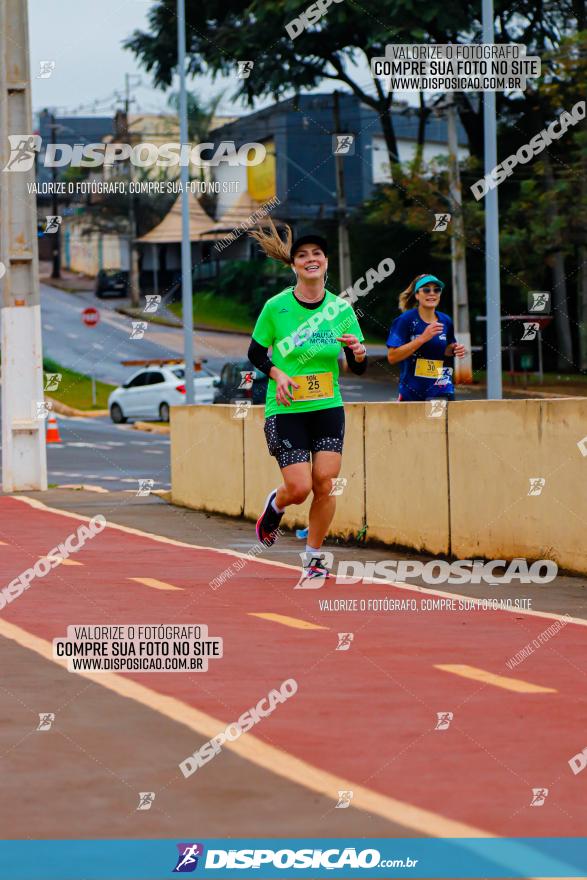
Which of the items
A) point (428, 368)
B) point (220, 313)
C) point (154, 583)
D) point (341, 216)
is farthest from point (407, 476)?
point (220, 313)

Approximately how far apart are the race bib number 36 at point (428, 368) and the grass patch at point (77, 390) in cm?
3897

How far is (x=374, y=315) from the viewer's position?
200 feet

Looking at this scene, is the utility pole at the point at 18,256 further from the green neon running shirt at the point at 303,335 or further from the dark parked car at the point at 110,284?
the dark parked car at the point at 110,284

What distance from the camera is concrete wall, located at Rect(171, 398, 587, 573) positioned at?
10.7m

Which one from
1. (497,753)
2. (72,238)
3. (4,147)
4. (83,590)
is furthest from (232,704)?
(72,238)

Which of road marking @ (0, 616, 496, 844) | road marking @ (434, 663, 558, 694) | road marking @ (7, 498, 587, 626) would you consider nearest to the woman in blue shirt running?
road marking @ (7, 498, 587, 626)

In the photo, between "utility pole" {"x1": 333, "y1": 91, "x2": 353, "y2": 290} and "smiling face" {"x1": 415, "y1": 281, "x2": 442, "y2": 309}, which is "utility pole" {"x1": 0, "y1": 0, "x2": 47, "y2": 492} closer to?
"smiling face" {"x1": 415, "y1": 281, "x2": 442, "y2": 309}

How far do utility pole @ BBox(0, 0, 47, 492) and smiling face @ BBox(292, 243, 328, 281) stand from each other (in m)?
9.09

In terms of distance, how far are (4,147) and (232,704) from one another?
1342 centimetres

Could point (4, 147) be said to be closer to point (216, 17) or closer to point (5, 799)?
point (5, 799)

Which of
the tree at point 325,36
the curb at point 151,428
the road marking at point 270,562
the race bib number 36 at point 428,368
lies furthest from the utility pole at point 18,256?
the tree at point 325,36

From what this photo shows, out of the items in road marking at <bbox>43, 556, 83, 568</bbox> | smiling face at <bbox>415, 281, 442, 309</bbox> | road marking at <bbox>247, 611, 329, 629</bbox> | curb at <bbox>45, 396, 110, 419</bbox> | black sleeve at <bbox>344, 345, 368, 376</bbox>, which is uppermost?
smiling face at <bbox>415, 281, 442, 309</bbox>

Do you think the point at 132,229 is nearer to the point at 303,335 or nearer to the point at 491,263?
the point at 491,263

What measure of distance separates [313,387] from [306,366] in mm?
136
